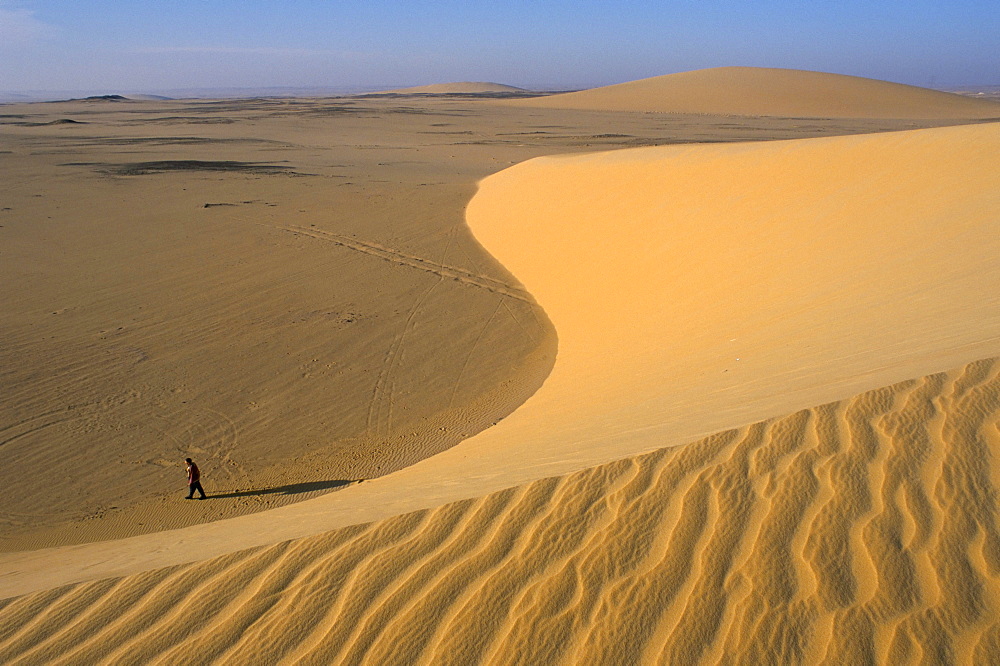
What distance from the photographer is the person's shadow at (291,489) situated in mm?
6121

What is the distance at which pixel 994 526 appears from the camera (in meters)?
2.56

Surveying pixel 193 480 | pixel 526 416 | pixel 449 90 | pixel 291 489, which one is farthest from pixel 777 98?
pixel 449 90

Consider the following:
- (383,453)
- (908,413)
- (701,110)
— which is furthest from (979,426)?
(701,110)

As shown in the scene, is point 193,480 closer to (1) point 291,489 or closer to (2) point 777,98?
(1) point 291,489

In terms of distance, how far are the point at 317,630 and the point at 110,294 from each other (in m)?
9.65

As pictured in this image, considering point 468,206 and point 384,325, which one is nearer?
point 384,325

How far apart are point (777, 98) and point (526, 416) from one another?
60.1 m

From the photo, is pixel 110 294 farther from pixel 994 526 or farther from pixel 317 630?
pixel 994 526

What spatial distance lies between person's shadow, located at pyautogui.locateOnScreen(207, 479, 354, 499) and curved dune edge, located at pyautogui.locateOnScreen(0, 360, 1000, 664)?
3036 mm

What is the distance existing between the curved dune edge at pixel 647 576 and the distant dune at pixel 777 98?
54.4 m

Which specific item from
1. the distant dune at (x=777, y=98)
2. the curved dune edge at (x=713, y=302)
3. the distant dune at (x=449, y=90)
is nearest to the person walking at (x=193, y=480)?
the curved dune edge at (x=713, y=302)

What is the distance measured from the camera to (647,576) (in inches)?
103

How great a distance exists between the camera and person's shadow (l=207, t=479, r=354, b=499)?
612 centimetres

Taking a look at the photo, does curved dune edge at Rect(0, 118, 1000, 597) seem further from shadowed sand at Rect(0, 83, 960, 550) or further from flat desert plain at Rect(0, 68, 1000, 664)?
shadowed sand at Rect(0, 83, 960, 550)
